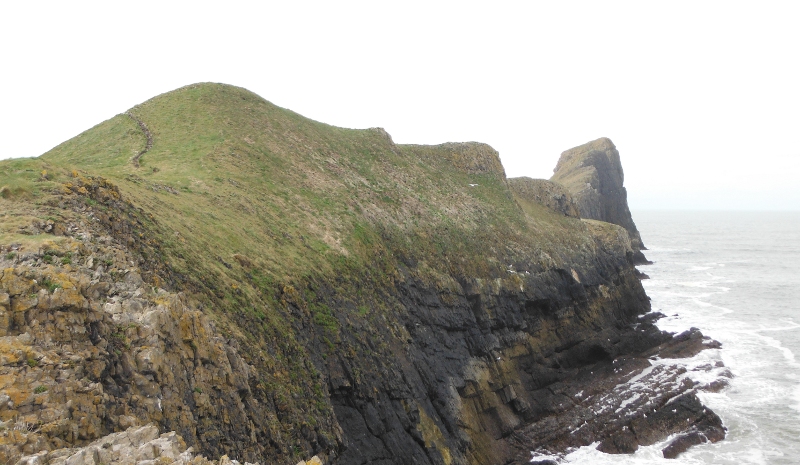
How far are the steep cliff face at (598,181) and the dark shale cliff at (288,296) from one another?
3781 centimetres

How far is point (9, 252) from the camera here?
11.8 meters

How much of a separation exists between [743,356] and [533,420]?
24.5 metres

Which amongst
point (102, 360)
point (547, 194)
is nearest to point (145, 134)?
point (102, 360)

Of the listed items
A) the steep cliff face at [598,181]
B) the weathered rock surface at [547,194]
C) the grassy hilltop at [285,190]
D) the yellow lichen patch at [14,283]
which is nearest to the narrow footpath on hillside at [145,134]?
the grassy hilltop at [285,190]

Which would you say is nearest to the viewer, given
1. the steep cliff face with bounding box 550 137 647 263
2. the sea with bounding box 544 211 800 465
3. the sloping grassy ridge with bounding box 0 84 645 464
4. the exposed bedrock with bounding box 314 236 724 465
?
the sloping grassy ridge with bounding box 0 84 645 464

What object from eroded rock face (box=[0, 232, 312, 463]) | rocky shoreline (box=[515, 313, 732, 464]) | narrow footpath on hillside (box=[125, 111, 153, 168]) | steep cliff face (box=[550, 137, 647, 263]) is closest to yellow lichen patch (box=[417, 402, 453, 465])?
rocky shoreline (box=[515, 313, 732, 464])

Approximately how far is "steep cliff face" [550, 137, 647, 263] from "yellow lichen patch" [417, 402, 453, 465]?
245ft

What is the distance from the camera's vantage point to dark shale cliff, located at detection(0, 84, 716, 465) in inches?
447

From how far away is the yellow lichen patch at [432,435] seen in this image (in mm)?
24200

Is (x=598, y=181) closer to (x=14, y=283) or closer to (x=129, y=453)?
(x=14, y=283)

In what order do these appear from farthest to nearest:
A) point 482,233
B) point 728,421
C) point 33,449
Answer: point 482,233, point 728,421, point 33,449

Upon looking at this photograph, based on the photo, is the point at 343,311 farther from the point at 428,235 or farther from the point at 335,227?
the point at 428,235

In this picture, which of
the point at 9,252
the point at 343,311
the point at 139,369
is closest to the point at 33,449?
the point at 139,369

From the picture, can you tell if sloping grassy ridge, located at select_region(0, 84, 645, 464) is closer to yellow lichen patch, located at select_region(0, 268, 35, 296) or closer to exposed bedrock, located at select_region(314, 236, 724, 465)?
exposed bedrock, located at select_region(314, 236, 724, 465)
